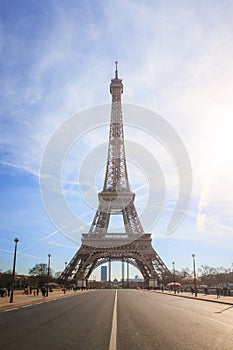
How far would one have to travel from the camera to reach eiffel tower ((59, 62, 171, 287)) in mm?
74938

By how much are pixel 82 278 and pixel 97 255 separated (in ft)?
17.5

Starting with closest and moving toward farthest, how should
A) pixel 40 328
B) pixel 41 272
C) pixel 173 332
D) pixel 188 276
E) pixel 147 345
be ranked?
pixel 147 345 < pixel 173 332 < pixel 40 328 < pixel 41 272 < pixel 188 276

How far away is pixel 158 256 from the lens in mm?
75688

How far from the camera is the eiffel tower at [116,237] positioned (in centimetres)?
7494

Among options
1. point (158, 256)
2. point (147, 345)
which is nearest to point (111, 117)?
point (158, 256)

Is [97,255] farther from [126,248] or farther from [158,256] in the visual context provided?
[158,256]

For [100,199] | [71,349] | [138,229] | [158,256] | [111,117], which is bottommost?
[71,349]

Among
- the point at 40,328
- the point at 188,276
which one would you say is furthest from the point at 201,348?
the point at 188,276

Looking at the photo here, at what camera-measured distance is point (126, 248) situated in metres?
78.1

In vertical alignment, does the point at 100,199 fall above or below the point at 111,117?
below

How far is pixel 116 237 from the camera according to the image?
79.6 metres

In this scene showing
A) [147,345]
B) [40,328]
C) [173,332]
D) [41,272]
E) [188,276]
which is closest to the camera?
[147,345]

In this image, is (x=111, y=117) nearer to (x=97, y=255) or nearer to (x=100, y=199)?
(x=100, y=199)

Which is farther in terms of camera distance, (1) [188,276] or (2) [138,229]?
(1) [188,276]
